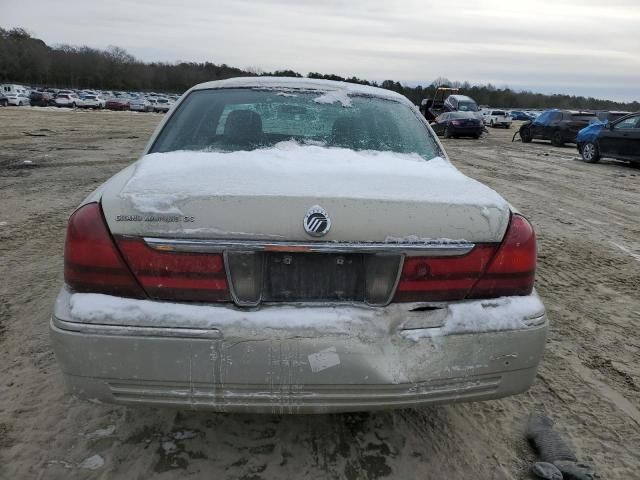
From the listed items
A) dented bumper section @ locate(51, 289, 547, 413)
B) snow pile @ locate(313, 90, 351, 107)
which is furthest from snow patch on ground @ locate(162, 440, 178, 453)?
snow pile @ locate(313, 90, 351, 107)

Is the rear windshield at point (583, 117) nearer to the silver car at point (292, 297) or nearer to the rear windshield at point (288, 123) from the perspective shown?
the rear windshield at point (288, 123)

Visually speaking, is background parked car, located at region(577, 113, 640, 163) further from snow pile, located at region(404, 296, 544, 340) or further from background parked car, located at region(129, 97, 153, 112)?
background parked car, located at region(129, 97, 153, 112)

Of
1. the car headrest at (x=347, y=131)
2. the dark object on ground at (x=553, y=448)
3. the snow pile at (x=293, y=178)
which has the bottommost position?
the dark object on ground at (x=553, y=448)

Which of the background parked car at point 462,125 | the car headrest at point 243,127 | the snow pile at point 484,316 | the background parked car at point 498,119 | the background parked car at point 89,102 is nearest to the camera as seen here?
the snow pile at point 484,316

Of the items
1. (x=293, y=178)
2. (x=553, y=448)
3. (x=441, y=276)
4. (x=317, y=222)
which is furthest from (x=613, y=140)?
(x=317, y=222)

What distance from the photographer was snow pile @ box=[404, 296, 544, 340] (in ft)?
6.48

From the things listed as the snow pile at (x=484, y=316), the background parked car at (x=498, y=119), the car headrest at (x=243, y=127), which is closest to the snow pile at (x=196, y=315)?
the snow pile at (x=484, y=316)

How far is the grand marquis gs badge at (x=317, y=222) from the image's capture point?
6.17 feet

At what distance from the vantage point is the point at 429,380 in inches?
77.4

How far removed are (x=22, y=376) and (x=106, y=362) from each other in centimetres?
135

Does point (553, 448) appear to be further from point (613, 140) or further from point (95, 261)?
point (613, 140)

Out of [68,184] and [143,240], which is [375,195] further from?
[68,184]

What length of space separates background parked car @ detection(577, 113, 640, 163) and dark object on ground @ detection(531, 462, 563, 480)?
13867 mm

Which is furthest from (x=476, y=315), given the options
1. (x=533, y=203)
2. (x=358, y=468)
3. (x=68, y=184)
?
(x=68, y=184)
